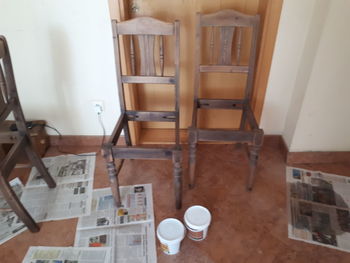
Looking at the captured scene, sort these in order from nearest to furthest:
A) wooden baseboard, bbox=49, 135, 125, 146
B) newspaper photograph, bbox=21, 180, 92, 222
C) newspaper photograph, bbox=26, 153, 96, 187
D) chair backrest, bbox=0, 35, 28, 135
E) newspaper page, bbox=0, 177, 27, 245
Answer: chair backrest, bbox=0, 35, 28, 135 < newspaper page, bbox=0, 177, 27, 245 < newspaper photograph, bbox=21, 180, 92, 222 < newspaper photograph, bbox=26, 153, 96, 187 < wooden baseboard, bbox=49, 135, 125, 146

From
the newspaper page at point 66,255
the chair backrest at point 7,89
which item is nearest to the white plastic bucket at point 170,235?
the newspaper page at point 66,255

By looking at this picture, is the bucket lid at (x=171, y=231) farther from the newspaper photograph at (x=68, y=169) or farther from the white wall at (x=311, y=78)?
the white wall at (x=311, y=78)

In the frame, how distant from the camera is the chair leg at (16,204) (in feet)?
3.94

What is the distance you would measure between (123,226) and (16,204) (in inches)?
20.4

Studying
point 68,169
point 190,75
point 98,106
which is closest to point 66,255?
point 68,169

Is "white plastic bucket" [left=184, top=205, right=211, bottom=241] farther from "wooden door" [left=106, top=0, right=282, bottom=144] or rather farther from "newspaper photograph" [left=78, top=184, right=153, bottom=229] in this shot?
"wooden door" [left=106, top=0, right=282, bottom=144]

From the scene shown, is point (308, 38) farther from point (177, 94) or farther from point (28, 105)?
point (28, 105)

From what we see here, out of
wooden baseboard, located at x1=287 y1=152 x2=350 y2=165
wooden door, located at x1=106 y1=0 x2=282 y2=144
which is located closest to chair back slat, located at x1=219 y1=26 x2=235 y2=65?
wooden door, located at x1=106 y1=0 x2=282 y2=144

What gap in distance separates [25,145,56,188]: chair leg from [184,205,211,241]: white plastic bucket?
850 mm

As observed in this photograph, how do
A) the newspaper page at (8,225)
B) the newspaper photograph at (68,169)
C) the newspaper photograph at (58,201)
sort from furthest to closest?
the newspaper photograph at (68,169), the newspaper photograph at (58,201), the newspaper page at (8,225)

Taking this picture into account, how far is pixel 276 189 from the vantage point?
1.60 m

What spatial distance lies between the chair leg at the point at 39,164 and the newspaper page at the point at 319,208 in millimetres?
1354

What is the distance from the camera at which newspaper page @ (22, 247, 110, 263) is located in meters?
1.24

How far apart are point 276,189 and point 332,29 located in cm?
91
